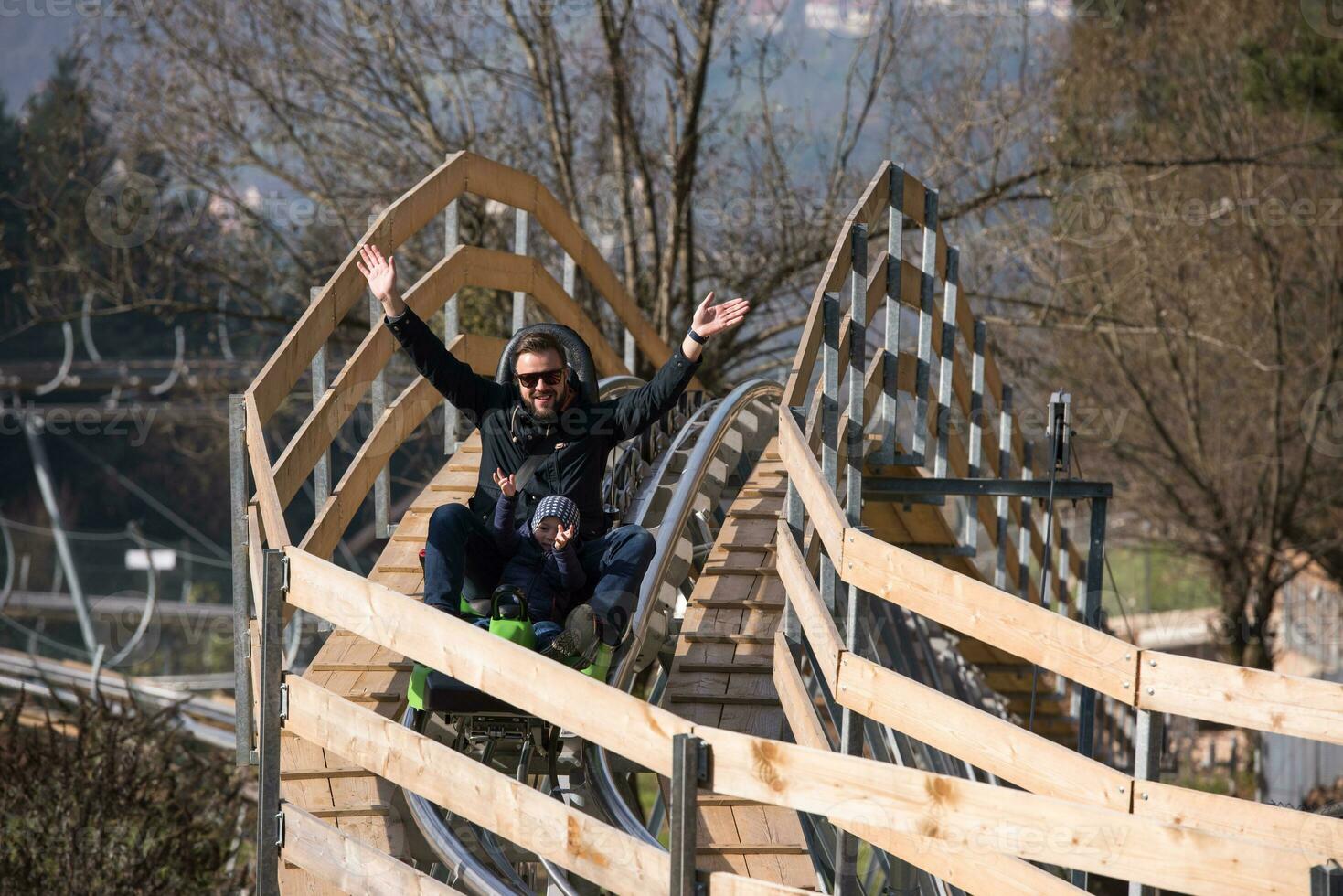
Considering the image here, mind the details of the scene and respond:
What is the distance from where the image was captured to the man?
561 cm

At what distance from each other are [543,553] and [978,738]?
2.28m

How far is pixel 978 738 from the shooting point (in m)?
3.66

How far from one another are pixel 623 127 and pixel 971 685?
623 cm

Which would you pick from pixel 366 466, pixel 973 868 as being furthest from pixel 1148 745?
pixel 366 466

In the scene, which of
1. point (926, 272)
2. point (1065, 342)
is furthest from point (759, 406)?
point (1065, 342)

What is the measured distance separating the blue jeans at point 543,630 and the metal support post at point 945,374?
2749mm

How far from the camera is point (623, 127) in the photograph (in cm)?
1450

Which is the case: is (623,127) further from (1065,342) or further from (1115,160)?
(1065,342)

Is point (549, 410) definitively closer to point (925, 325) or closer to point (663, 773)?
point (925, 325)

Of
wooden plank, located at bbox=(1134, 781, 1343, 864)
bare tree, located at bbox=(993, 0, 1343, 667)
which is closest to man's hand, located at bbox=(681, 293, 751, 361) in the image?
wooden plank, located at bbox=(1134, 781, 1343, 864)

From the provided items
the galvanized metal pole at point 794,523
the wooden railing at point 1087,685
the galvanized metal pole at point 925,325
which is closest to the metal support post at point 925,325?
the galvanized metal pole at point 925,325

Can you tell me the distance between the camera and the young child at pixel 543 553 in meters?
5.39

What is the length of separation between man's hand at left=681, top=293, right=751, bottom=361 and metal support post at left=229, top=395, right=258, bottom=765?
169 centimetres

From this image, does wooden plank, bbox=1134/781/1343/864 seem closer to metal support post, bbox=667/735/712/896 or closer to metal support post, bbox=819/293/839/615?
metal support post, bbox=667/735/712/896
